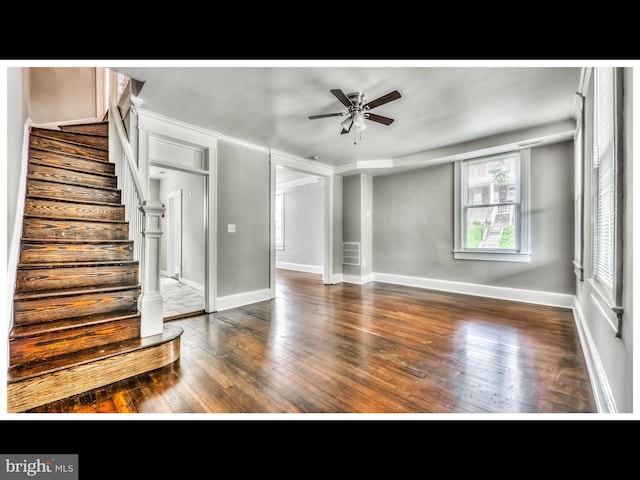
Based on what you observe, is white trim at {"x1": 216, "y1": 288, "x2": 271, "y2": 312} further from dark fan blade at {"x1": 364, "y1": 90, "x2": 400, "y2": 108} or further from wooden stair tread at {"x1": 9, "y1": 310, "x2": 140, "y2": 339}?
dark fan blade at {"x1": 364, "y1": 90, "x2": 400, "y2": 108}

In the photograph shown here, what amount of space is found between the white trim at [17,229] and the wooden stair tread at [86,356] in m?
0.30

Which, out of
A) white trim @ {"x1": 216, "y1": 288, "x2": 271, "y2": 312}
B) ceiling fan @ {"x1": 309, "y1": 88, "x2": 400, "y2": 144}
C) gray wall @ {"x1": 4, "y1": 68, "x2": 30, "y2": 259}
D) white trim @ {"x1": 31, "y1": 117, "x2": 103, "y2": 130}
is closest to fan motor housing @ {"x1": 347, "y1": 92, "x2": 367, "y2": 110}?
ceiling fan @ {"x1": 309, "y1": 88, "x2": 400, "y2": 144}

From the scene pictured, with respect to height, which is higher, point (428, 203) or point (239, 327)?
point (428, 203)

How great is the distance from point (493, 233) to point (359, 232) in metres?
2.35

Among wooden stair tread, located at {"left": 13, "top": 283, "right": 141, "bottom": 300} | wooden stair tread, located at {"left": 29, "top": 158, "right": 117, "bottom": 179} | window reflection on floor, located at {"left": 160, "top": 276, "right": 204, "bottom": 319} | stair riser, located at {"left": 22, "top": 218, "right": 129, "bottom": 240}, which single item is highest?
wooden stair tread, located at {"left": 29, "top": 158, "right": 117, "bottom": 179}

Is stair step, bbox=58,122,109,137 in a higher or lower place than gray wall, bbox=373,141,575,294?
higher

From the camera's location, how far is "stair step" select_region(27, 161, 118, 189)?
8.21 feet

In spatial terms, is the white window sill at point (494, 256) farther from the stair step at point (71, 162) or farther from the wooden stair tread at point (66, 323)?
the stair step at point (71, 162)

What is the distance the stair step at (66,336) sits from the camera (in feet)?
5.42

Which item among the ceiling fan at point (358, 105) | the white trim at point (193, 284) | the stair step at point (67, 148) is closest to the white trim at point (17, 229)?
the stair step at point (67, 148)

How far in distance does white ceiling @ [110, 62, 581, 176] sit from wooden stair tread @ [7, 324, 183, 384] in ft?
7.00
